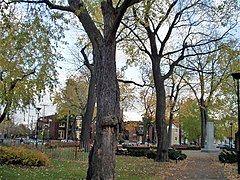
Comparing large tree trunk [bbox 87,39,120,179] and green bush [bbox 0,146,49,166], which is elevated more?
large tree trunk [bbox 87,39,120,179]

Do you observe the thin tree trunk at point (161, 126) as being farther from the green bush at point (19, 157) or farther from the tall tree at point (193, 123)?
the tall tree at point (193, 123)

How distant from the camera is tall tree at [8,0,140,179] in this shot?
→ 29.1 ft

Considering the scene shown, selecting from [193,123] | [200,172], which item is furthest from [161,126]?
[193,123]

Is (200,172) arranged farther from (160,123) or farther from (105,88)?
(105,88)

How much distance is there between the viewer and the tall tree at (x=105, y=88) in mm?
8875

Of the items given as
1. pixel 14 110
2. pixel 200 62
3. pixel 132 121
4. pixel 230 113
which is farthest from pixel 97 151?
pixel 132 121

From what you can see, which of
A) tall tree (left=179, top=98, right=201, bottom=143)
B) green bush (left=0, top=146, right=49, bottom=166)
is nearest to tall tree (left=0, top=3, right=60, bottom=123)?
green bush (left=0, top=146, right=49, bottom=166)

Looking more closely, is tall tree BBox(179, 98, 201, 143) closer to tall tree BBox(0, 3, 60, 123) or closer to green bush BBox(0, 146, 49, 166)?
tall tree BBox(0, 3, 60, 123)

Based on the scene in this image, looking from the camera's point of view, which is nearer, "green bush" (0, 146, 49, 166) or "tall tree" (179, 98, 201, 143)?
"green bush" (0, 146, 49, 166)

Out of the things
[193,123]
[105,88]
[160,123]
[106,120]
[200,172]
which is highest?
[193,123]

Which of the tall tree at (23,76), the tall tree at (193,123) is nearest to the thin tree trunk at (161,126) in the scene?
the tall tree at (23,76)

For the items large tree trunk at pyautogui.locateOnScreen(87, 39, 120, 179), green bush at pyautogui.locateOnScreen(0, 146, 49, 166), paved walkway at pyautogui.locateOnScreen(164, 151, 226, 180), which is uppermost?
large tree trunk at pyautogui.locateOnScreen(87, 39, 120, 179)

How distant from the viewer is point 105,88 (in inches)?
373

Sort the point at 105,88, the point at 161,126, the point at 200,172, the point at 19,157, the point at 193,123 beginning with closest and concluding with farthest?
1. the point at 105,88
2. the point at 19,157
3. the point at 200,172
4. the point at 161,126
5. the point at 193,123
